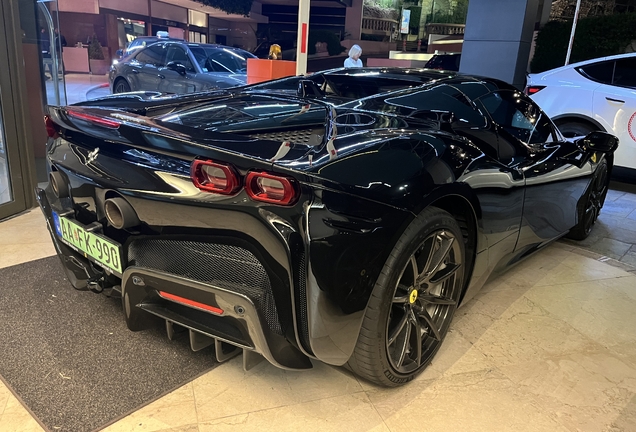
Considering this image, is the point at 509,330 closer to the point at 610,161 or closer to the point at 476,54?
the point at 610,161

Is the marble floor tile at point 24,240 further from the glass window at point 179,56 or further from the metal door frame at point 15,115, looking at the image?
the glass window at point 179,56

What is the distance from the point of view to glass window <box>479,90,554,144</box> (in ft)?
8.39

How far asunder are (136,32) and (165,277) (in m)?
5.92

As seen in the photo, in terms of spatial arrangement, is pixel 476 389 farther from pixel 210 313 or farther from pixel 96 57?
pixel 96 57

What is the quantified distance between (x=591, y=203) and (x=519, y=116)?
127 centimetres

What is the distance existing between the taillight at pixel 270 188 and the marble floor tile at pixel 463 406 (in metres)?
0.89

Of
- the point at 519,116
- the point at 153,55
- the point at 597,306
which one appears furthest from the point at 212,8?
the point at 597,306

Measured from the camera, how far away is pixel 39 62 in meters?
4.12

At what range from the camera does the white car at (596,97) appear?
5.12 meters

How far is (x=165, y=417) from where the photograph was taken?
1605 mm

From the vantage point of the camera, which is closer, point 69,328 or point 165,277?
point 165,277

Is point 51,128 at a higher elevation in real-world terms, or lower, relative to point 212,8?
lower

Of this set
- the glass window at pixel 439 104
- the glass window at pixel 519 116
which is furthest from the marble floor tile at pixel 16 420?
the glass window at pixel 519 116

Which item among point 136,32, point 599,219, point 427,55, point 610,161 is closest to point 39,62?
point 136,32
